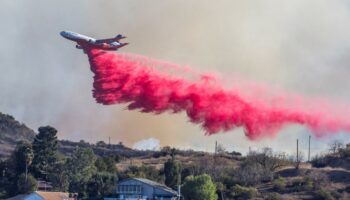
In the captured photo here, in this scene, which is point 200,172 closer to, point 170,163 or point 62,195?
point 170,163

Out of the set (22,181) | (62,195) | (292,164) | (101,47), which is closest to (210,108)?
(101,47)

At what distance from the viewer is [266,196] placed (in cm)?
13825

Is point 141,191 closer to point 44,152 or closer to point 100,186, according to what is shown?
point 100,186

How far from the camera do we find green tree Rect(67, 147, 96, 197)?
Answer: 14300cm

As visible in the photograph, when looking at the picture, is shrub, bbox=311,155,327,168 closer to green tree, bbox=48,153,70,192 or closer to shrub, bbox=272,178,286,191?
shrub, bbox=272,178,286,191

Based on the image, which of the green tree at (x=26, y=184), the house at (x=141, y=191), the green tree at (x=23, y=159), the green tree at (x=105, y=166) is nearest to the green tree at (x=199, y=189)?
the house at (x=141, y=191)

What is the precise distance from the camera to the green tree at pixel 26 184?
14412 cm

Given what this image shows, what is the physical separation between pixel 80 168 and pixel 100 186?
8834mm

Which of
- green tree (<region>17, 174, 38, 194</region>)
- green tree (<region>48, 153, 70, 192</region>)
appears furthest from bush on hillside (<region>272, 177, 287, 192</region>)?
green tree (<region>17, 174, 38, 194</region>)

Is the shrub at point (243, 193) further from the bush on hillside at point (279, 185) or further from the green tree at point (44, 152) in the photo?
the green tree at point (44, 152)

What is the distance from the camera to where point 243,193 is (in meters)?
138

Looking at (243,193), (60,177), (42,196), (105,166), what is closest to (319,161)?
(243,193)

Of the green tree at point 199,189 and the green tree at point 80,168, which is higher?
the green tree at point 80,168

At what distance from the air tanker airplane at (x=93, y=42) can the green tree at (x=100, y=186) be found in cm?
3661
